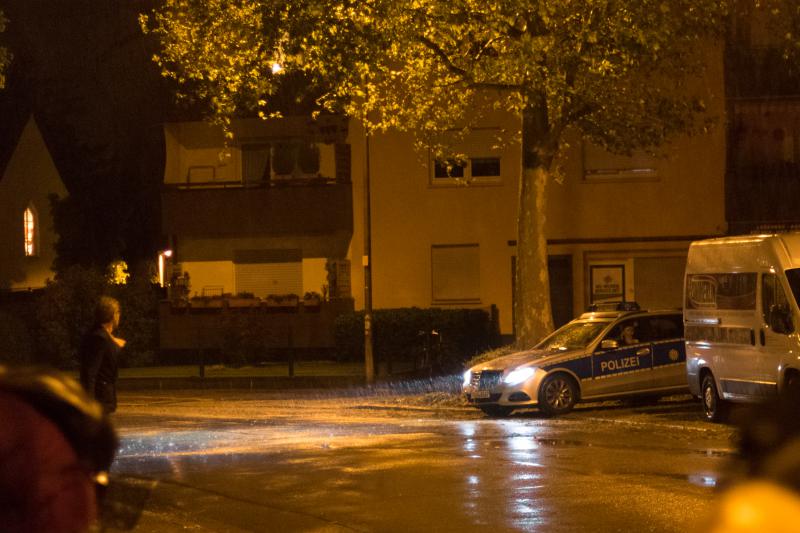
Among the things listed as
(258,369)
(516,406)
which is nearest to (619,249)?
(258,369)

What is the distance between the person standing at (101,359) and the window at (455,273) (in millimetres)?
24095

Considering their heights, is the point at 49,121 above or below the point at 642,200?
above

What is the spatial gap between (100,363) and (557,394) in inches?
361

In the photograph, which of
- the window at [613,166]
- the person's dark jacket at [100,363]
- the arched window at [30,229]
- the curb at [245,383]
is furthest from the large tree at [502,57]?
the arched window at [30,229]

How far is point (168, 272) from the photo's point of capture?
37.9m

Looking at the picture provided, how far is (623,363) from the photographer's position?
1922cm

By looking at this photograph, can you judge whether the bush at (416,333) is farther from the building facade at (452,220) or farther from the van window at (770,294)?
the van window at (770,294)

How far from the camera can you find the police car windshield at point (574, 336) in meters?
19.4

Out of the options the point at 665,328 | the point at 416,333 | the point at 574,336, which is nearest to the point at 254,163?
the point at 416,333

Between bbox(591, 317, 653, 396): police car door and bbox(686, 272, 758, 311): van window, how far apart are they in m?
2.04

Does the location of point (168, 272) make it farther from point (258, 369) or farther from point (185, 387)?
point (185, 387)

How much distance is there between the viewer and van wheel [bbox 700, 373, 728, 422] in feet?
54.5

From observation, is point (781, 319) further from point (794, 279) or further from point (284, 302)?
point (284, 302)

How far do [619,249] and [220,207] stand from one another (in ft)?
37.8
